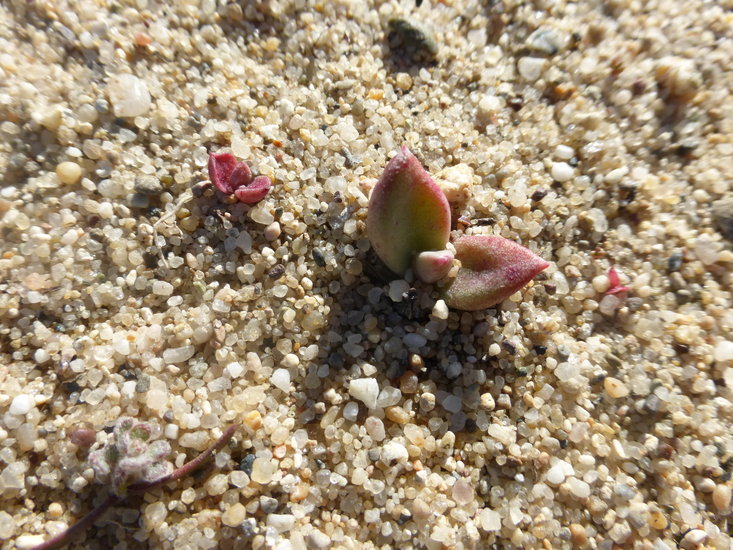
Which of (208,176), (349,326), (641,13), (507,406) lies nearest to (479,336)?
(507,406)

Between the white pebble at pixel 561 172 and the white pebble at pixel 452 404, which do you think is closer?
the white pebble at pixel 452 404

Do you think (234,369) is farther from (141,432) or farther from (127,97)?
(127,97)

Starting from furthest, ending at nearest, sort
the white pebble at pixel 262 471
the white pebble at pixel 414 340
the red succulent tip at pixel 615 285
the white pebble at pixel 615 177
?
the white pebble at pixel 615 177, the red succulent tip at pixel 615 285, the white pebble at pixel 414 340, the white pebble at pixel 262 471

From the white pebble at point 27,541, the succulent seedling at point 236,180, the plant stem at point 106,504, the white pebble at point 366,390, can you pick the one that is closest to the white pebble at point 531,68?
the succulent seedling at point 236,180

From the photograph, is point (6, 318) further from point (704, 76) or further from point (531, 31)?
point (704, 76)

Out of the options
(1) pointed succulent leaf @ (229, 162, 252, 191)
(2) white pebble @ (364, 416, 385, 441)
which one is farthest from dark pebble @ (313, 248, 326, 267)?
(2) white pebble @ (364, 416, 385, 441)

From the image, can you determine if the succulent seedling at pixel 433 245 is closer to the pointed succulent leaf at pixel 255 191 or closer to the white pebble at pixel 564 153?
the pointed succulent leaf at pixel 255 191
